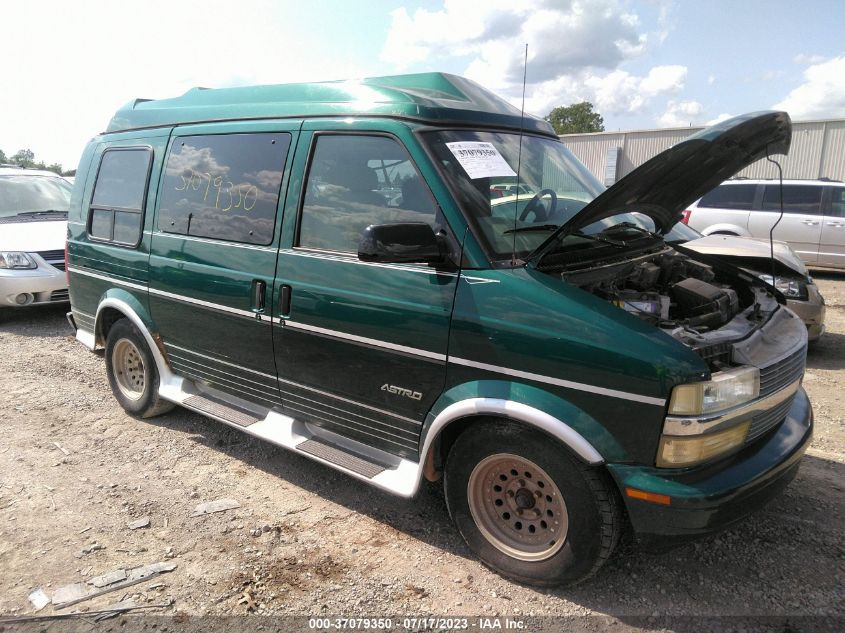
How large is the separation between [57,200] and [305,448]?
7.93 meters

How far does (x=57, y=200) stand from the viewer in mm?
9141

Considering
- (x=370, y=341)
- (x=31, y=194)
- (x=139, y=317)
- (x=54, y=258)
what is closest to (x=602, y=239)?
(x=370, y=341)

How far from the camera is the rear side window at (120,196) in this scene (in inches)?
169

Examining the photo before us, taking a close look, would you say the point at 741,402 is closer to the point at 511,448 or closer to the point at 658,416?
the point at 658,416

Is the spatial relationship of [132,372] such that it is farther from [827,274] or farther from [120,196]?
[827,274]

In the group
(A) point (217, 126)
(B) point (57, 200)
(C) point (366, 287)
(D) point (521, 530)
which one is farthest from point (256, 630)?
(B) point (57, 200)

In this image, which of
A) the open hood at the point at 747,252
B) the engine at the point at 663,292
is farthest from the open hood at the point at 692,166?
the open hood at the point at 747,252

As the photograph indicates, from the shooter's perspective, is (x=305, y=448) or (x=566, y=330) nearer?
(x=566, y=330)

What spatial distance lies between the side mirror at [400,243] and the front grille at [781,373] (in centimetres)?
152

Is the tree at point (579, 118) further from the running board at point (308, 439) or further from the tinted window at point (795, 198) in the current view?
the running board at point (308, 439)

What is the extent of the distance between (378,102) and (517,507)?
83.2 inches

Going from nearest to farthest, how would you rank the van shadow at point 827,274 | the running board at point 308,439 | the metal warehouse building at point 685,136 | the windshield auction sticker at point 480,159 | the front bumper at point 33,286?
the windshield auction sticker at point 480,159 → the running board at point 308,439 → the front bumper at point 33,286 → the van shadow at point 827,274 → the metal warehouse building at point 685,136

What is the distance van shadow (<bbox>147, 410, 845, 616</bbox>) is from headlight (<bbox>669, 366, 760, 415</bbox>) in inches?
33.1

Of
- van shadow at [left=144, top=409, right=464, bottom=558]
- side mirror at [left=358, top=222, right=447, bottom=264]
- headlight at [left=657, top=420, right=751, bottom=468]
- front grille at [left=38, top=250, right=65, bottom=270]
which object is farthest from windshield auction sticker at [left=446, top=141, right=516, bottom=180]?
front grille at [left=38, top=250, right=65, bottom=270]
